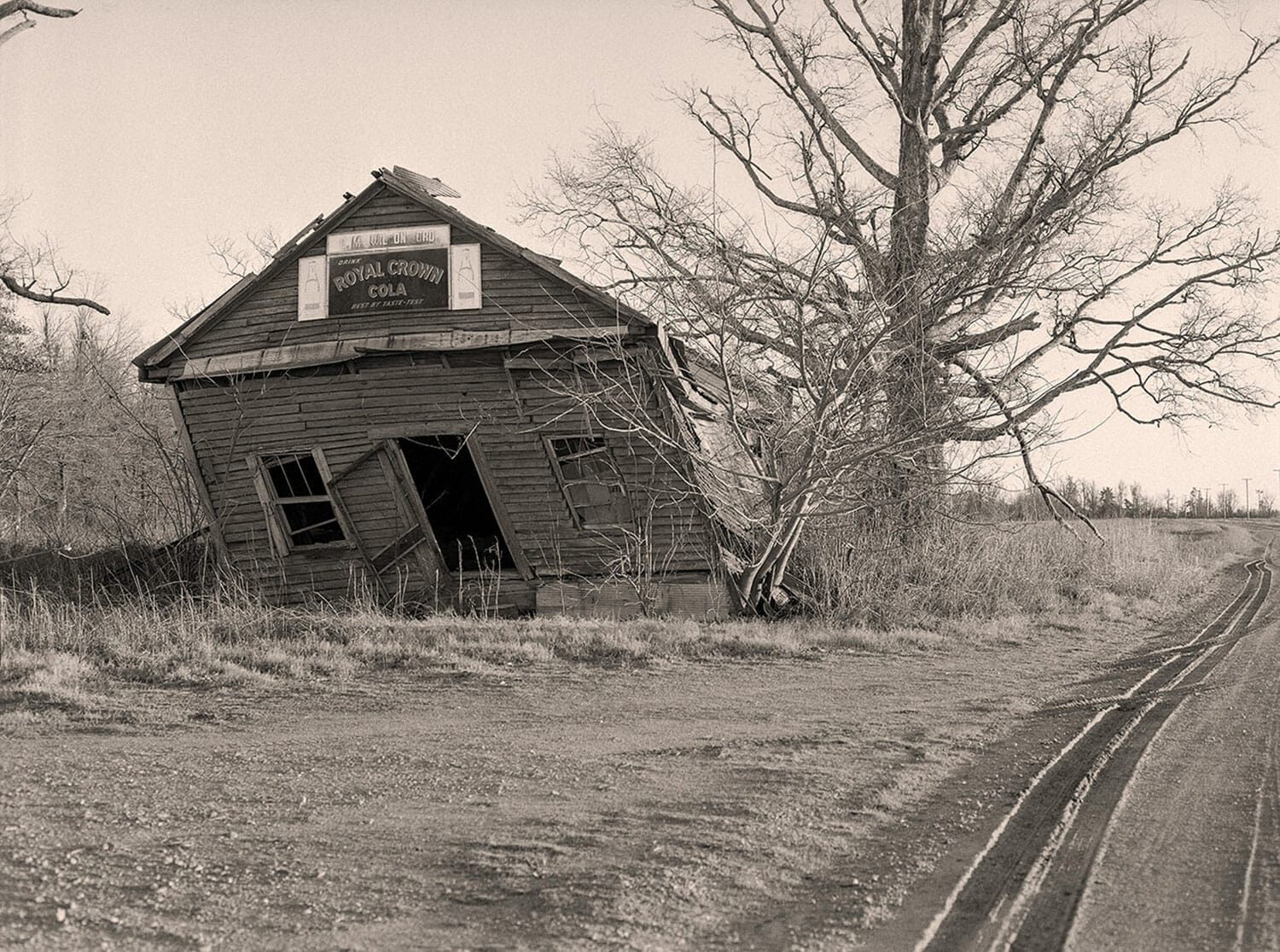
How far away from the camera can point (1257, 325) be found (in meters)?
19.3

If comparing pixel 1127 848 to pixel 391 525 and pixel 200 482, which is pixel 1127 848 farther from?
pixel 200 482

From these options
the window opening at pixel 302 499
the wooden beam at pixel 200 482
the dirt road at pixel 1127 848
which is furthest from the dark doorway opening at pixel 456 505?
the dirt road at pixel 1127 848

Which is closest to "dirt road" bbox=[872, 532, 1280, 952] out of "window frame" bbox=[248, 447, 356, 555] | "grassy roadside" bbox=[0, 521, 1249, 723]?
"grassy roadside" bbox=[0, 521, 1249, 723]

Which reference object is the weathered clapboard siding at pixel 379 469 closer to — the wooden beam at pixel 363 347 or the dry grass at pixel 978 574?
the wooden beam at pixel 363 347

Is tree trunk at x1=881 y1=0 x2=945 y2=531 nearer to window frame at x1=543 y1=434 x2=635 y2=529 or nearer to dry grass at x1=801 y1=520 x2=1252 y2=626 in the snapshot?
dry grass at x1=801 y1=520 x2=1252 y2=626

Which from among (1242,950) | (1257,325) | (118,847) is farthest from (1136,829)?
(1257,325)

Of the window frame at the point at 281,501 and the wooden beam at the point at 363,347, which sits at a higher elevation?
the wooden beam at the point at 363,347

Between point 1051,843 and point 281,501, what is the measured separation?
1262 centimetres

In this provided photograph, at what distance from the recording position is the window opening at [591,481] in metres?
14.6

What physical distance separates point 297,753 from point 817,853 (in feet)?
11.7

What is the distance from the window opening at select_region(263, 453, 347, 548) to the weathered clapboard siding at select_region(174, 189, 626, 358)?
5.47 ft

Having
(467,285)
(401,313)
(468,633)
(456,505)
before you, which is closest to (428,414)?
(401,313)

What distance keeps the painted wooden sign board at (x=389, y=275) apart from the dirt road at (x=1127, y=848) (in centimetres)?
931

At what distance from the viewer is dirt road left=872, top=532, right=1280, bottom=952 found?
392 centimetres
